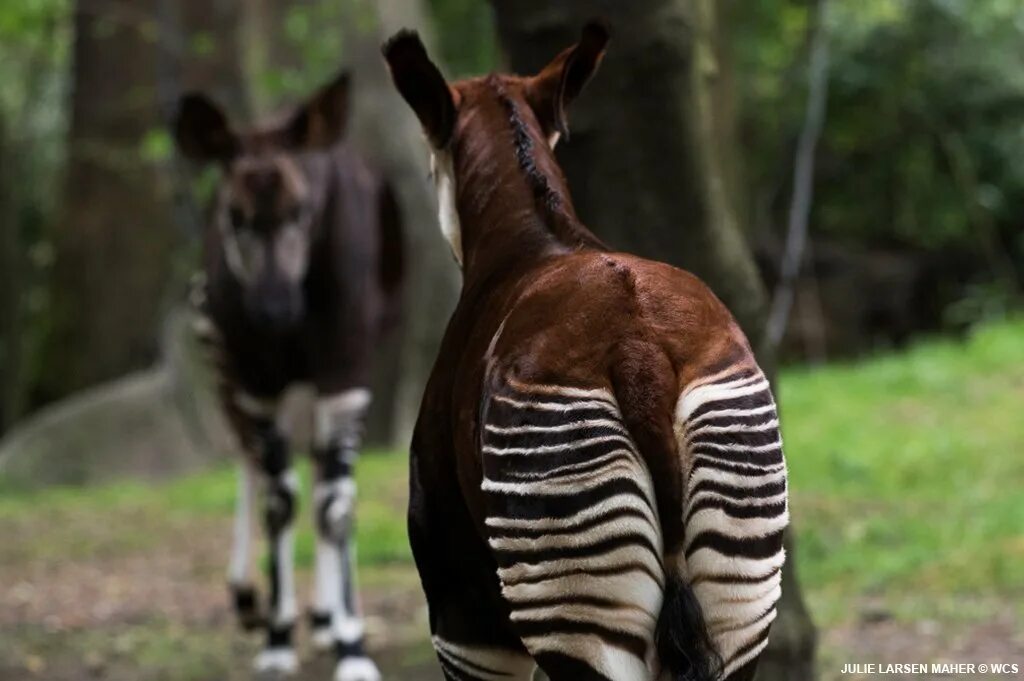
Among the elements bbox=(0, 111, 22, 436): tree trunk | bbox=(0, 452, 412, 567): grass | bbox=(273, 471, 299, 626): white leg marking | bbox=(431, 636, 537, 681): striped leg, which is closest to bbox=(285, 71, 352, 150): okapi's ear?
bbox=(273, 471, 299, 626): white leg marking

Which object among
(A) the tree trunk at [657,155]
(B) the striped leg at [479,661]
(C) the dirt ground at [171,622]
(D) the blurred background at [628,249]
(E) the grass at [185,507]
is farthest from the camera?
(E) the grass at [185,507]

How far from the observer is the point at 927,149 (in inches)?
596

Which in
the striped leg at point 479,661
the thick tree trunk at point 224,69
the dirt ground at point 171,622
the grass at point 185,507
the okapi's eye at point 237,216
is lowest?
the grass at point 185,507

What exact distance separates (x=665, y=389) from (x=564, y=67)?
1.04m

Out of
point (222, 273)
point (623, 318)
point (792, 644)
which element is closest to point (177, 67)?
point (222, 273)

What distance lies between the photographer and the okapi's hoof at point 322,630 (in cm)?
545

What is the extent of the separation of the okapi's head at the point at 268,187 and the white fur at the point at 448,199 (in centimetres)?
210

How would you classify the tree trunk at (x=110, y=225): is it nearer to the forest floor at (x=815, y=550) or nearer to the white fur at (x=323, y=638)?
the forest floor at (x=815, y=550)

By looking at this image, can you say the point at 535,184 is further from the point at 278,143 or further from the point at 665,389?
the point at 278,143

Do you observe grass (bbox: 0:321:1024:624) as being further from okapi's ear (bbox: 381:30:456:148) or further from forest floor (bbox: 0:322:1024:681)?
okapi's ear (bbox: 381:30:456:148)

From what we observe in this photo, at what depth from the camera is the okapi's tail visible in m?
2.15

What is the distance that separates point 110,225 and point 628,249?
9611mm

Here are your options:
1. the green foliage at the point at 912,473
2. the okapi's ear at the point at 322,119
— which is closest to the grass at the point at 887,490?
the green foliage at the point at 912,473

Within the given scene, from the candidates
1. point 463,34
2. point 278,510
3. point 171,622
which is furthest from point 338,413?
point 463,34
